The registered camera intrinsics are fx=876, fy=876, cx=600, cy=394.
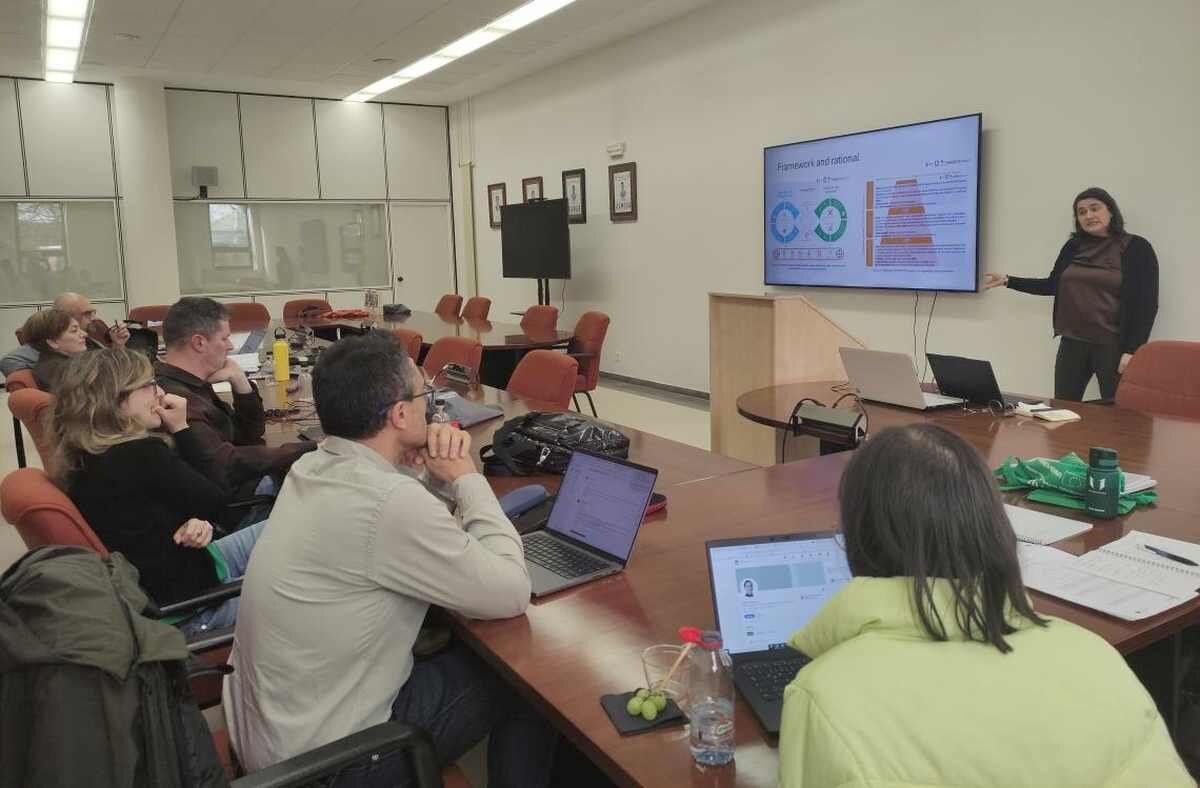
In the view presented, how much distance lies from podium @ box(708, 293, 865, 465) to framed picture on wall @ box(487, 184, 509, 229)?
621cm

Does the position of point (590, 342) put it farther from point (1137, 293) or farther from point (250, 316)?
point (250, 316)

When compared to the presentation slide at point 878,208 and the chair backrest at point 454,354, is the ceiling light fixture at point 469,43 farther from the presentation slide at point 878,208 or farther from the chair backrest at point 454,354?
the chair backrest at point 454,354

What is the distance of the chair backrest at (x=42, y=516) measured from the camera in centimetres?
186

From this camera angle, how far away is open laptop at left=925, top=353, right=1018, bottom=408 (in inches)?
123

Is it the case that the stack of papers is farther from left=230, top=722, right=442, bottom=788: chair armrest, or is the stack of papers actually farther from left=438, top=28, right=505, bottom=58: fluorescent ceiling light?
→ left=438, top=28, right=505, bottom=58: fluorescent ceiling light

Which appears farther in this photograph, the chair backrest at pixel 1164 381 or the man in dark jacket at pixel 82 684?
the chair backrest at pixel 1164 381

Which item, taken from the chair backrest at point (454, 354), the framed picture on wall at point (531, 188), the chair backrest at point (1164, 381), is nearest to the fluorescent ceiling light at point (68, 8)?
the chair backrest at point (454, 354)

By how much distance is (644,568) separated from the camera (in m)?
1.80

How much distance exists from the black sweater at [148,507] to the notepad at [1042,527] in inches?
77.0

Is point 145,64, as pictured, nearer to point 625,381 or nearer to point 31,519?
point 625,381

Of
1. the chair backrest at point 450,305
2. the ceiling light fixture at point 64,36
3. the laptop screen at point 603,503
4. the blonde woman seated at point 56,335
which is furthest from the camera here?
the chair backrest at point 450,305

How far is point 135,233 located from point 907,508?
32.1 ft

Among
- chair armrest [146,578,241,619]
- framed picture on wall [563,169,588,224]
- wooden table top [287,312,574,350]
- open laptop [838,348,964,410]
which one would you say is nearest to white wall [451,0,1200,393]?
framed picture on wall [563,169,588,224]

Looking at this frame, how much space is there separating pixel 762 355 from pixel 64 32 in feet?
21.3
